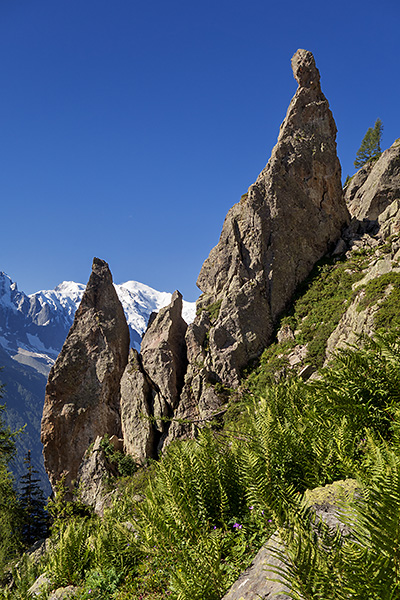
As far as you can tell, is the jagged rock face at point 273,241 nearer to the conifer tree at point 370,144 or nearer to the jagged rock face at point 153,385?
the jagged rock face at point 153,385

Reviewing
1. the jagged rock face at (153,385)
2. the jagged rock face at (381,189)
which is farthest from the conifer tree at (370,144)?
the jagged rock face at (153,385)

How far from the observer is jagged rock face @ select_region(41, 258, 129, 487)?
31.7 metres

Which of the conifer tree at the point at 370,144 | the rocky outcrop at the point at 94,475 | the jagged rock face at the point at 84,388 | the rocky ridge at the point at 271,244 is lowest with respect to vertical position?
the rocky outcrop at the point at 94,475

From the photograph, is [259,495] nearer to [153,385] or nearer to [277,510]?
[277,510]

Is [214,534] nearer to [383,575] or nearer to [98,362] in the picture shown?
[383,575]


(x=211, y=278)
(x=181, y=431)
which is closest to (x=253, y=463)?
(x=181, y=431)

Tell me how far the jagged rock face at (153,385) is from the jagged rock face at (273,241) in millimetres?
1581

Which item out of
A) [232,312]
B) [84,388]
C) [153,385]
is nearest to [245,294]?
[232,312]

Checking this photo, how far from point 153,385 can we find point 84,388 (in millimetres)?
8899

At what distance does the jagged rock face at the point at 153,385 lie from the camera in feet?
85.8

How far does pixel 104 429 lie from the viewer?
32.0 metres

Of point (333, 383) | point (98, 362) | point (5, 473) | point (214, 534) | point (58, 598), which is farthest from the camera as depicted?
point (98, 362)

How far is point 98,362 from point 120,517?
98.4ft

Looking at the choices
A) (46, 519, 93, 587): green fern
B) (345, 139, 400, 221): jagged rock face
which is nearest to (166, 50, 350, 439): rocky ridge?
(345, 139, 400, 221): jagged rock face
